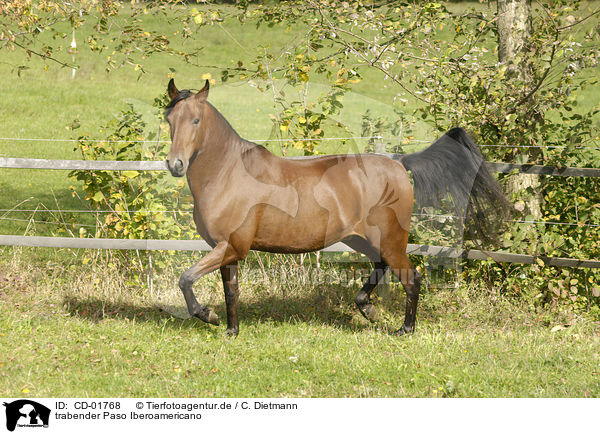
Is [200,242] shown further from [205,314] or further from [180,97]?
[180,97]

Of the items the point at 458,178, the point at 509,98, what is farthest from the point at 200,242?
the point at 509,98

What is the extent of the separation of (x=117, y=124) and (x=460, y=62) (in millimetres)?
3939

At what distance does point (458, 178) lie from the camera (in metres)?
5.76

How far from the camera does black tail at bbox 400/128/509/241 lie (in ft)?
18.8

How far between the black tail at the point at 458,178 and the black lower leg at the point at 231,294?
1.84 metres

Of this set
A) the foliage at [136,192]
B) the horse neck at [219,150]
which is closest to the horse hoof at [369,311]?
the horse neck at [219,150]

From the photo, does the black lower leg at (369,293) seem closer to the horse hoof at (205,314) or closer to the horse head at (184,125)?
the horse hoof at (205,314)

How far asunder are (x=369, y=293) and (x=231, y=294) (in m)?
1.36

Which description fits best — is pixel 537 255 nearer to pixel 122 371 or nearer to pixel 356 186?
pixel 356 186

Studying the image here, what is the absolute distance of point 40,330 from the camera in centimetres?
591

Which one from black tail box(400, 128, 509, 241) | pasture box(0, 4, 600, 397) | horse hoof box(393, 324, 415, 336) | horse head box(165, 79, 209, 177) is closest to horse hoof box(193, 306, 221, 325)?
pasture box(0, 4, 600, 397)

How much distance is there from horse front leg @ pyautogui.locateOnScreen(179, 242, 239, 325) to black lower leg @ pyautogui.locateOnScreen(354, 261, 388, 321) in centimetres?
139

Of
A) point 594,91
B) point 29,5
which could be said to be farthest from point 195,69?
point 29,5
